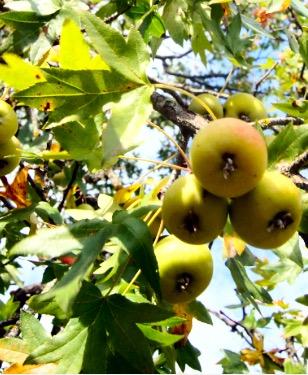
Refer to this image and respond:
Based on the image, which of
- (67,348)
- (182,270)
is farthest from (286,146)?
(67,348)

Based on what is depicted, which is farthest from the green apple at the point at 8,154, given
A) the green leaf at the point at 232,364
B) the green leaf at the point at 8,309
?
the green leaf at the point at 232,364

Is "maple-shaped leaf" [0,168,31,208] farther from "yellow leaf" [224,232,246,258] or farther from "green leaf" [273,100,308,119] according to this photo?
"green leaf" [273,100,308,119]

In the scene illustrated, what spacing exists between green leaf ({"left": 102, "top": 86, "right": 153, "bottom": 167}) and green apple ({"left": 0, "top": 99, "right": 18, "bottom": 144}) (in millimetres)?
857

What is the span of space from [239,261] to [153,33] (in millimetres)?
1315

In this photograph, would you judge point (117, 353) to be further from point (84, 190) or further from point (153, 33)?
point (84, 190)

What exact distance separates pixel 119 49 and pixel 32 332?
1.16 metres

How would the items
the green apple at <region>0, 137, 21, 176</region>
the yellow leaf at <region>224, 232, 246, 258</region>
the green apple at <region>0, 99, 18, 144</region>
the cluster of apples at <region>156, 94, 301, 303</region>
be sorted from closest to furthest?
1. the cluster of apples at <region>156, 94, 301, 303</region>
2. the yellow leaf at <region>224, 232, 246, 258</region>
3. the green apple at <region>0, 99, 18, 144</region>
4. the green apple at <region>0, 137, 21, 176</region>

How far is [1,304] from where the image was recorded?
371 cm

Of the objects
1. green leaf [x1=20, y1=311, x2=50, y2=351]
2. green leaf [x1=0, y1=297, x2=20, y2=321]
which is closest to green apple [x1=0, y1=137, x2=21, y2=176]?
green leaf [x1=20, y1=311, x2=50, y2=351]

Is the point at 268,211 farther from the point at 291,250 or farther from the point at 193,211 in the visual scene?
the point at 291,250

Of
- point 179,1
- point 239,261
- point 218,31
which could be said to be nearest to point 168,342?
point 239,261

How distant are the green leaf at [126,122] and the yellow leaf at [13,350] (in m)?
0.94

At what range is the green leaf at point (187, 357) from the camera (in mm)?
2787

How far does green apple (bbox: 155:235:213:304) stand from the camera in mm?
1893
